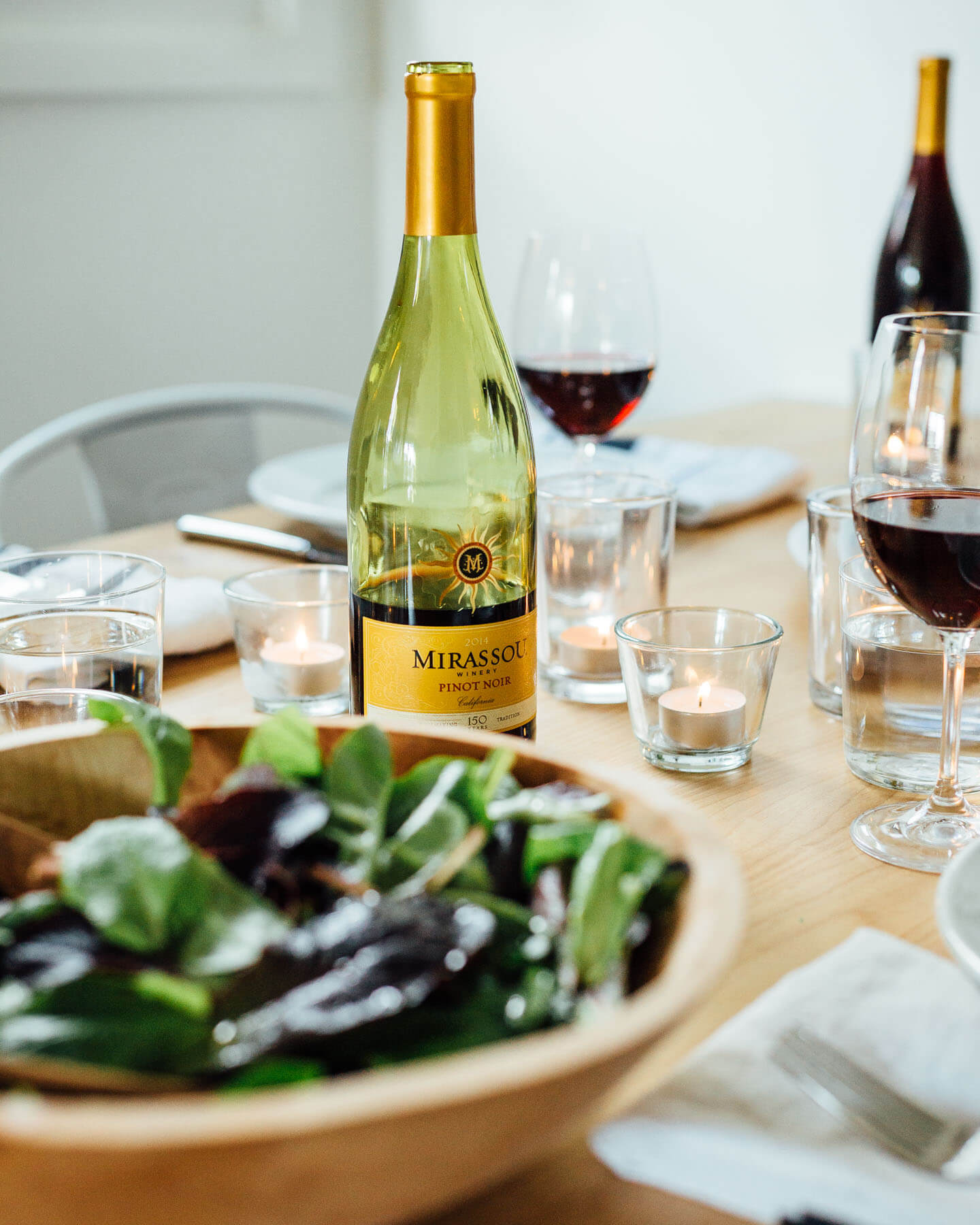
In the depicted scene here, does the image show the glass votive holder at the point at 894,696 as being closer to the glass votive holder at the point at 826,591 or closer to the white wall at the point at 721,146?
the glass votive holder at the point at 826,591

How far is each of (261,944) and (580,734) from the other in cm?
Answer: 43

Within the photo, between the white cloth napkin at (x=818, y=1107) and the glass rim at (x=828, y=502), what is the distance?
0.35 m

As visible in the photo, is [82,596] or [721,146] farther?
[721,146]

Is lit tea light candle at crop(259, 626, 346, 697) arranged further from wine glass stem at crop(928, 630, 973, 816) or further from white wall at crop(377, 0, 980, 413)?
white wall at crop(377, 0, 980, 413)

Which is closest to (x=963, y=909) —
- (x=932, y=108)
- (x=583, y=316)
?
(x=583, y=316)

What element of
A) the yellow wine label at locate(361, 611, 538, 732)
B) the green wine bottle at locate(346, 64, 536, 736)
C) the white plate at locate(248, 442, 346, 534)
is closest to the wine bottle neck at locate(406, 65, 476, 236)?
the green wine bottle at locate(346, 64, 536, 736)

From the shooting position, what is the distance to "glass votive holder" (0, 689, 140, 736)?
2.11 feet

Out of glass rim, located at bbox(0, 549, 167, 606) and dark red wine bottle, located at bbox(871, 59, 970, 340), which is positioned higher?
dark red wine bottle, located at bbox(871, 59, 970, 340)

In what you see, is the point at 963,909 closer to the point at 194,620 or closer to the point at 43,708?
the point at 43,708

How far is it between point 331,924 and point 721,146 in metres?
2.47

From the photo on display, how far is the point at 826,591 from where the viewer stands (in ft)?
2.56

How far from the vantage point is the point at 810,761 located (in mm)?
717

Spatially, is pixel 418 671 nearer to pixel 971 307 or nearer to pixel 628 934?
pixel 628 934

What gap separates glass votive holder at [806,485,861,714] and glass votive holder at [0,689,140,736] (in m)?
0.42
